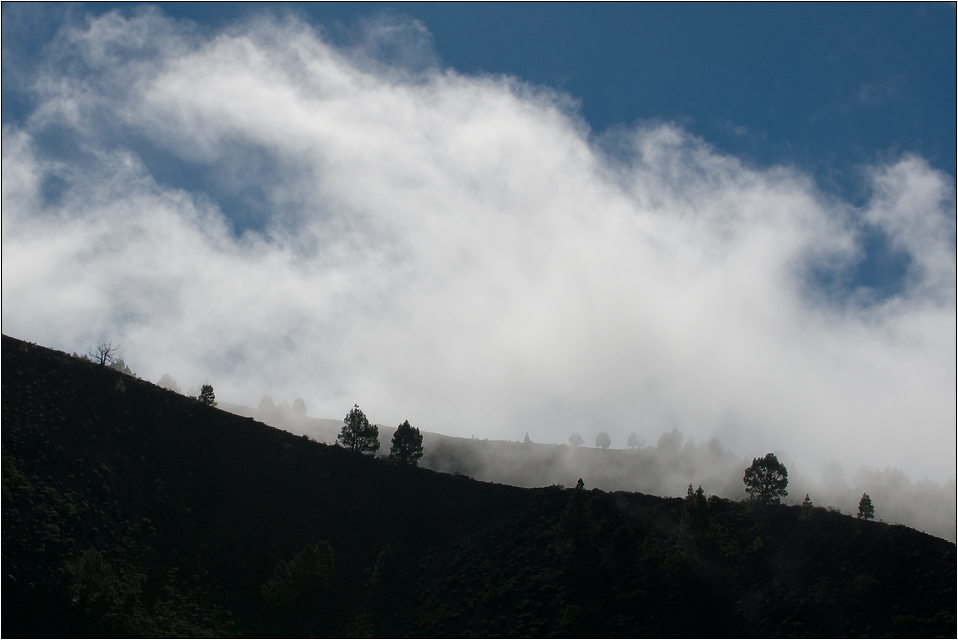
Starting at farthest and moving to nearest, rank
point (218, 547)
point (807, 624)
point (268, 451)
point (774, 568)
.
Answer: point (268, 451) → point (218, 547) → point (774, 568) → point (807, 624)

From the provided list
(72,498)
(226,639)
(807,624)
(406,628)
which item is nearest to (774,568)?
(807,624)

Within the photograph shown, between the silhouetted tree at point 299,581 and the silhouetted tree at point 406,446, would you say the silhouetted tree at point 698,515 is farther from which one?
the silhouetted tree at point 406,446

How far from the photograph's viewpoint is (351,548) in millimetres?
60969

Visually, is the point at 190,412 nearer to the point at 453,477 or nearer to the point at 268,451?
the point at 268,451

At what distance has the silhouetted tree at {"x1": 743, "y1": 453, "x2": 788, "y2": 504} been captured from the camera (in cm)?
6631

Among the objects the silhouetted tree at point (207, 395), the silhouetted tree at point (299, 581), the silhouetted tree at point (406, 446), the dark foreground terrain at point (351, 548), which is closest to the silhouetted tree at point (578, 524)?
the dark foreground terrain at point (351, 548)

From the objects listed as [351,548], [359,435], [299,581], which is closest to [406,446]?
[359,435]

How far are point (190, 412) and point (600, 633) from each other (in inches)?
2325

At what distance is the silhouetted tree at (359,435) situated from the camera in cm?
7925

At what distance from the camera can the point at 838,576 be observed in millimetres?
44281

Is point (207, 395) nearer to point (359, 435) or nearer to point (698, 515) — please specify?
point (359, 435)

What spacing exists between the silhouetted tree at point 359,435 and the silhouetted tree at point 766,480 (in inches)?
1933

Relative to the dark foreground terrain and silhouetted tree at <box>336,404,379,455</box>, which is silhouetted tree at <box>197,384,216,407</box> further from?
silhouetted tree at <box>336,404,379,455</box>

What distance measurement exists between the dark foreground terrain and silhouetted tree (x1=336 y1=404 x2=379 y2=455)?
4094 mm
